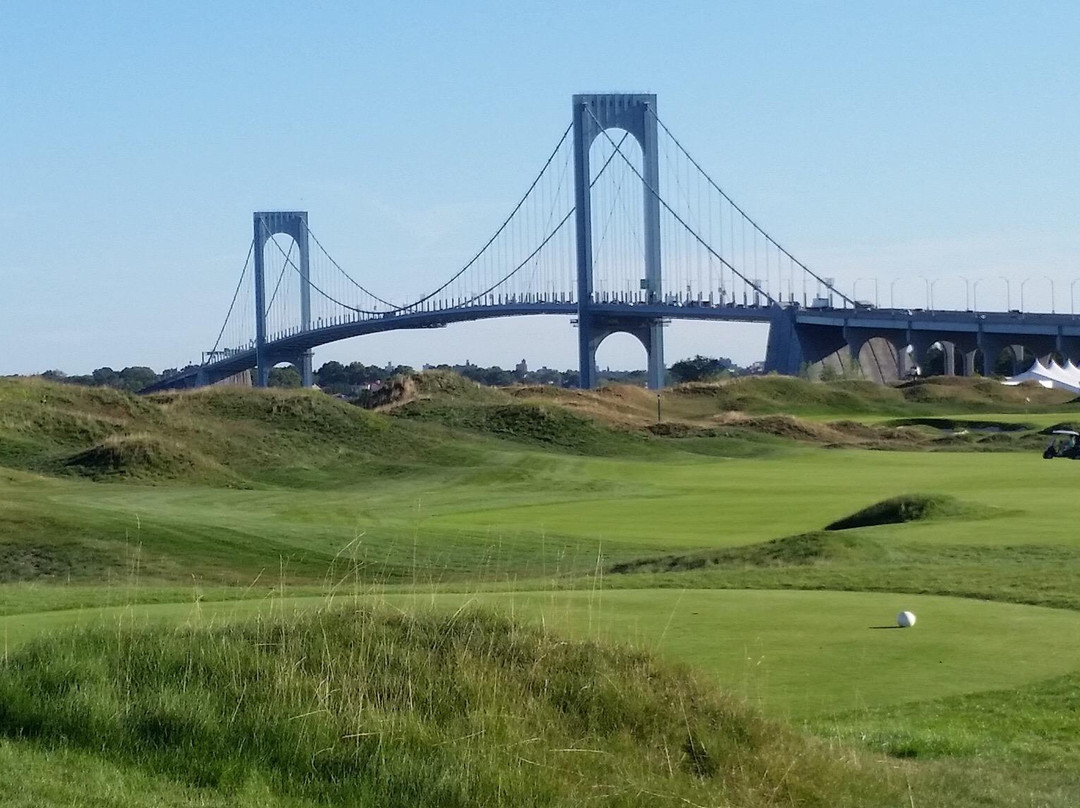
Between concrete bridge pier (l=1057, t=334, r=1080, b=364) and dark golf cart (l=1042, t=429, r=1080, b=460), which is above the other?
concrete bridge pier (l=1057, t=334, r=1080, b=364)

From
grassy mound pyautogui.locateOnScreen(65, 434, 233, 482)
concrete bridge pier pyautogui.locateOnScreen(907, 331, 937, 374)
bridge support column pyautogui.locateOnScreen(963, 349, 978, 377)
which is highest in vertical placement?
concrete bridge pier pyautogui.locateOnScreen(907, 331, 937, 374)

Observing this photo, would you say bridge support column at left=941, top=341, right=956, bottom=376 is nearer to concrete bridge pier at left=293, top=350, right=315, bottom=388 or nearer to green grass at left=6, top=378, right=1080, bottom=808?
concrete bridge pier at left=293, top=350, right=315, bottom=388

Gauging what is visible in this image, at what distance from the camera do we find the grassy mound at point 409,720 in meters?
6.61

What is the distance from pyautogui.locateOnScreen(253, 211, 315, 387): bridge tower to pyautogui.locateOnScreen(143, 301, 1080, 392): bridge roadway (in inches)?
22.6

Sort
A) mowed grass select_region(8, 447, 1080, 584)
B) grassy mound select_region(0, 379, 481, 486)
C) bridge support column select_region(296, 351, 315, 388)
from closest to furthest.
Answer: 1. mowed grass select_region(8, 447, 1080, 584)
2. grassy mound select_region(0, 379, 481, 486)
3. bridge support column select_region(296, 351, 315, 388)

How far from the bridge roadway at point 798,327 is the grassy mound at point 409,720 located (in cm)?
6430

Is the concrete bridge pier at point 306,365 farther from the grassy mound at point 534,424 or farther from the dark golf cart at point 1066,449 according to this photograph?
the dark golf cart at point 1066,449

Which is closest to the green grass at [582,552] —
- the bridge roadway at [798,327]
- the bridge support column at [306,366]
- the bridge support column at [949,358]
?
the bridge roadway at [798,327]

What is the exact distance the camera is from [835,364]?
85.2 meters

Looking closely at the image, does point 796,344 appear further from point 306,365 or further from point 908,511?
point 908,511

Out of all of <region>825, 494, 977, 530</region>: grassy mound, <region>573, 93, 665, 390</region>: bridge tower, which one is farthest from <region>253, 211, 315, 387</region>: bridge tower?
<region>825, 494, 977, 530</region>: grassy mound

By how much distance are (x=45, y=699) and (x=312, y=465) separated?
102 ft

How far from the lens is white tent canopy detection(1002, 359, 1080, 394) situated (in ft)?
257

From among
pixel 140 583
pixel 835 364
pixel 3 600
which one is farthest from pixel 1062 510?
pixel 835 364
